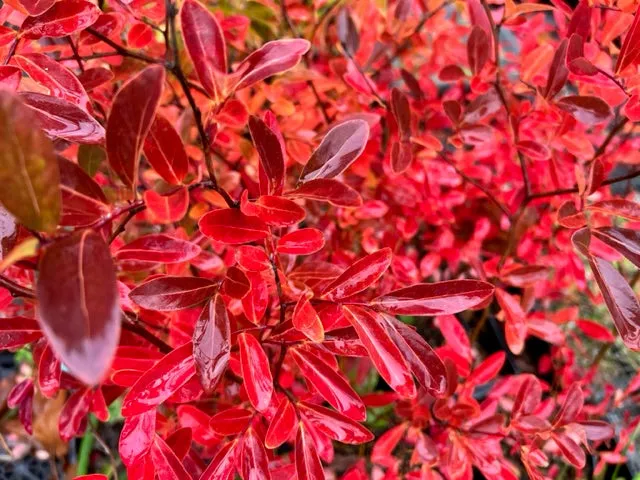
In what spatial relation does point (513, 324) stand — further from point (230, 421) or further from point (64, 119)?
point (64, 119)

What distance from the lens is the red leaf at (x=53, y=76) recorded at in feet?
1.65

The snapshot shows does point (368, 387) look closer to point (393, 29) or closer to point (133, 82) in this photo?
point (393, 29)

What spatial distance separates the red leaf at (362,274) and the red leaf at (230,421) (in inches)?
6.7

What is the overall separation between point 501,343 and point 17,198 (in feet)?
3.88

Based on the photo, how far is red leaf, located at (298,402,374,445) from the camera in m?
0.52

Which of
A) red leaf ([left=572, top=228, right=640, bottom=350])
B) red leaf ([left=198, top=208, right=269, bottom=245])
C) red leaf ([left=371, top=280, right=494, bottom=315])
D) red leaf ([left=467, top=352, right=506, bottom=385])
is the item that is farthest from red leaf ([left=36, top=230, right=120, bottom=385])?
red leaf ([left=467, top=352, right=506, bottom=385])

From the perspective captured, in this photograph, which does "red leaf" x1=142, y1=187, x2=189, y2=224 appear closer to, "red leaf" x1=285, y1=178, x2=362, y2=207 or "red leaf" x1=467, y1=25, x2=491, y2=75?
"red leaf" x1=285, y1=178, x2=362, y2=207

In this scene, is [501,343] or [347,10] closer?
[347,10]

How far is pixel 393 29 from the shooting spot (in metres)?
1.04

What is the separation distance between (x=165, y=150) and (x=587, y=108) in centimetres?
48

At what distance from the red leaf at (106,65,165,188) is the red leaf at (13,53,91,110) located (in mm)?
187

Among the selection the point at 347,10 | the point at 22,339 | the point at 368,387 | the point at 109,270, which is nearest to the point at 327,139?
the point at 109,270

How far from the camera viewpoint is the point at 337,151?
0.48 metres

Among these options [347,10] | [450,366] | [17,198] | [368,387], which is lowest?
[368,387]
